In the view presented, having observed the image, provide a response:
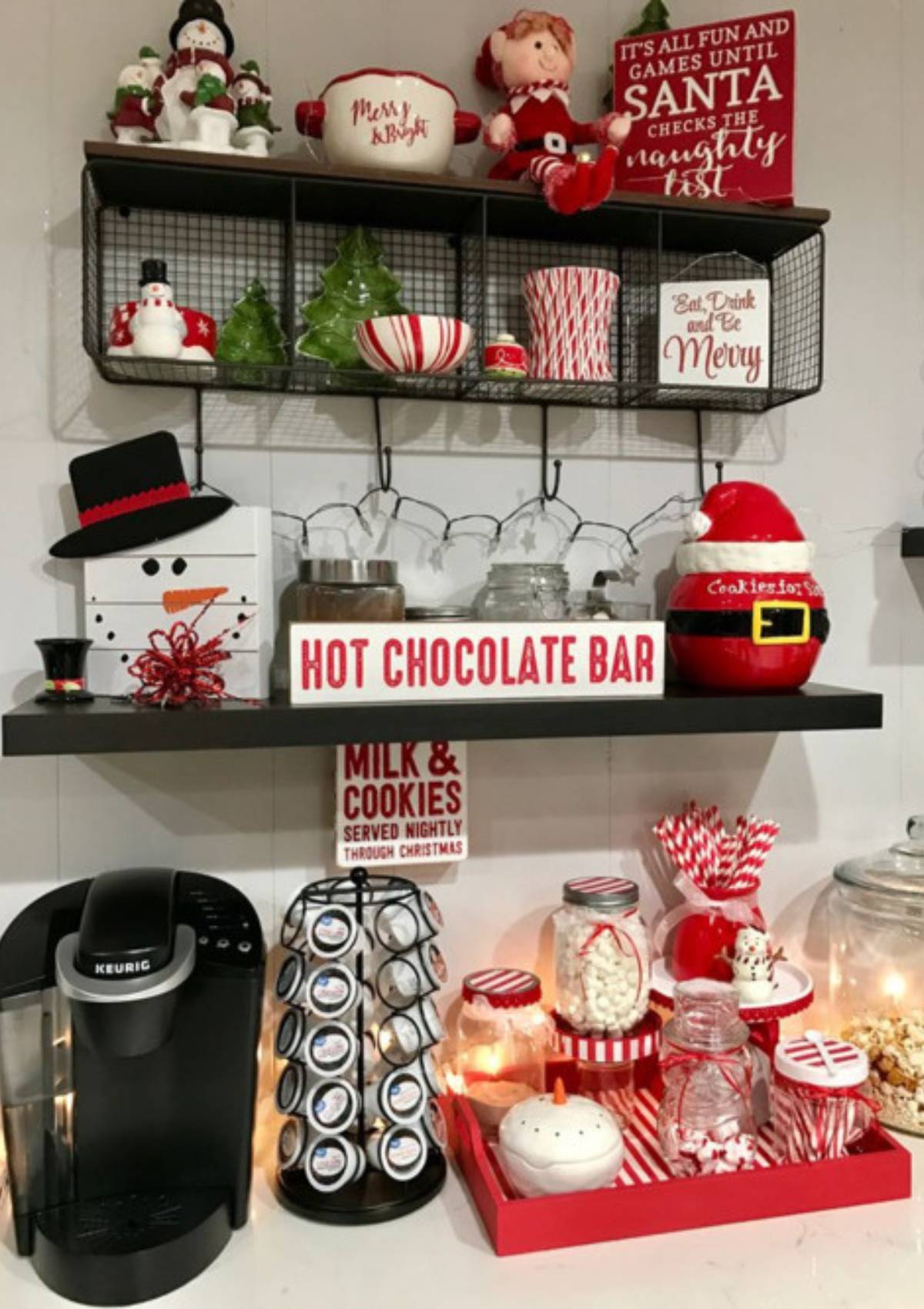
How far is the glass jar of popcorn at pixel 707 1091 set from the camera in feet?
3.81

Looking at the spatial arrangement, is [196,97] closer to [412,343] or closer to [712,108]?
[412,343]

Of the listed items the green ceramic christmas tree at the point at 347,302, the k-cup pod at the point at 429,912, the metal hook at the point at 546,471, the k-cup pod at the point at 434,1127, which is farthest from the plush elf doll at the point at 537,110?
the k-cup pod at the point at 434,1127

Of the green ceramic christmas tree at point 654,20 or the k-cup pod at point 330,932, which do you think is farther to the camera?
the green ceramic christmas tree at point 654,20

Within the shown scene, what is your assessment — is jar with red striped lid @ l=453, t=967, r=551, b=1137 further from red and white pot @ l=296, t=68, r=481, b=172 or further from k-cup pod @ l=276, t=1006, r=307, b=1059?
red and white pot @ l=296, t=68, r=481, b=172

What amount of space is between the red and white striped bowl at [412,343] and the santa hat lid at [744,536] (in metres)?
0.34

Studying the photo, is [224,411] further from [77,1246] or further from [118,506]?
[77,1246]

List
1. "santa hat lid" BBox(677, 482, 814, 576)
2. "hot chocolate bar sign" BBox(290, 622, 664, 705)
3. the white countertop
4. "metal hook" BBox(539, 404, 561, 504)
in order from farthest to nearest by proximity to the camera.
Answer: "metal hook" BBox(539, 404, 561, 504) < "santa hat lid" BBox(677, 482, 814, 576) < "hot chocolate bar sign" BBox(290, 622, 664, 705) < the white countertop

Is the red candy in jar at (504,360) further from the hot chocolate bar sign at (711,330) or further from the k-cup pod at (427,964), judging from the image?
the k-cup pod at (427,964)

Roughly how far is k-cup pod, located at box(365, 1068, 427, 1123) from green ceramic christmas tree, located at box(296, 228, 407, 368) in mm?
790

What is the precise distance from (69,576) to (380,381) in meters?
0.43

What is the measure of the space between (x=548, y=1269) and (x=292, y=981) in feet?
1.25

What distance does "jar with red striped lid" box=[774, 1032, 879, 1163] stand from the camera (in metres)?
1.17

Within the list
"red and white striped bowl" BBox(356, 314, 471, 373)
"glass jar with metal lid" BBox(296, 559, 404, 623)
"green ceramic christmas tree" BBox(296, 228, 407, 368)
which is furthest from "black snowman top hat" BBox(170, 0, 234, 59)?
"glass jar with metal lid" BBox(296, 559, 404, 623)

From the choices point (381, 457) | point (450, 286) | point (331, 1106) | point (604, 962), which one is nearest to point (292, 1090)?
point (331, 1106)
